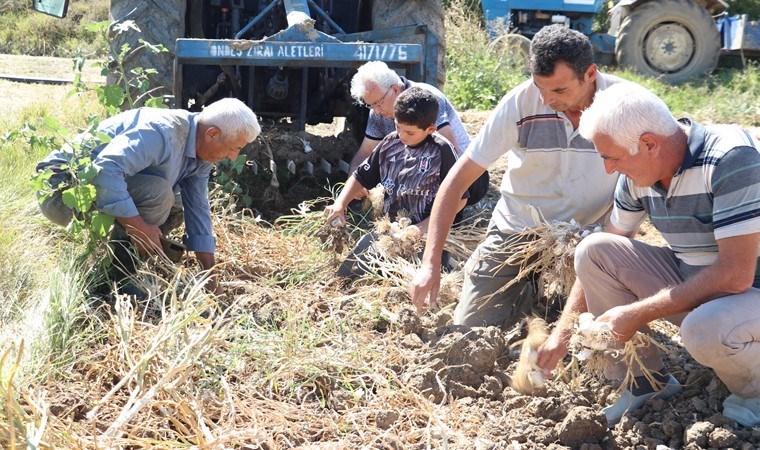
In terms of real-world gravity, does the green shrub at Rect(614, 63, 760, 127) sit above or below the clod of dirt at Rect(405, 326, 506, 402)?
above

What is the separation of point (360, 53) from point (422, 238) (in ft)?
5.22

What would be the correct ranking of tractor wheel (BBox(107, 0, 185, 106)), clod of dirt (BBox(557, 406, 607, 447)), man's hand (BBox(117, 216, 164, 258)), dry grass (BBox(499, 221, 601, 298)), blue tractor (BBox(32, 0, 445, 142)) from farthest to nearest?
tractor wheel (BBox(107, 0, 185, 106))
blue tractor (BBox(32, 0, 445, 142))
man's hand (BBox(117, 216, 164, 258))
dry grass (BBox(499, 221, 601, 298))
clod of dirt (BBox(557, 406, 607, 447))

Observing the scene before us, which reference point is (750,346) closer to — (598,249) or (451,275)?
(598,249)

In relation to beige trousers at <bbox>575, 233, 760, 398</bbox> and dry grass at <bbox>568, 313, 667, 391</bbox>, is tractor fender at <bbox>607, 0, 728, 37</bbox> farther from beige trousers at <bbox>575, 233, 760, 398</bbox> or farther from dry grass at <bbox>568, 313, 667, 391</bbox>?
dry grass at <bbox>568, 313, 667, 391</bbox>

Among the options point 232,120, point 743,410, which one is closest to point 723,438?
point 743,410

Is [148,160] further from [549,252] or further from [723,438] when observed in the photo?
[723,438]

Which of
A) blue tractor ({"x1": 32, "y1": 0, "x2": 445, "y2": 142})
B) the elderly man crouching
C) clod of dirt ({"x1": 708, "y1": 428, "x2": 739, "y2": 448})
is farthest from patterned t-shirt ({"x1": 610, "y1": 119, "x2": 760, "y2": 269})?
blue tractor ({"x1": 32, "y1": 0, "x2": 445, "y2": 142})

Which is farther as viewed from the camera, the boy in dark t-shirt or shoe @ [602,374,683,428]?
the boy in dark t-shirt

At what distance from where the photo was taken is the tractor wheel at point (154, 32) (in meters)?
6.00

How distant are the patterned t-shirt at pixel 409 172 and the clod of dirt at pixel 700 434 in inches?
73.3

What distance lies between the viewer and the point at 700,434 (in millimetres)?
2885

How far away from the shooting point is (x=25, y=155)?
5.86 m

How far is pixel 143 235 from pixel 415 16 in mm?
3109

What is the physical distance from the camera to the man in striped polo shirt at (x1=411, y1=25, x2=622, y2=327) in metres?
3.48
